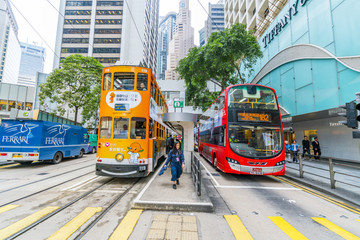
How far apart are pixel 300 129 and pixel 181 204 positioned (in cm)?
1613

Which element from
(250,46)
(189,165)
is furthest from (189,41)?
(189,165)

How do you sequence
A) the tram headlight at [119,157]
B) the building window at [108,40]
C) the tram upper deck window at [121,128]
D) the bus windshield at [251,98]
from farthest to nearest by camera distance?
the building window at [108,40] → the bus windshield at [251,98] → the tram upper deck window at [121,128] → the tram headlight at [119,157]

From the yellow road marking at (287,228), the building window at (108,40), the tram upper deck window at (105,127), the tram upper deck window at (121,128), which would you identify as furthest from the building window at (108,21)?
the yellow road marking at (287,228)

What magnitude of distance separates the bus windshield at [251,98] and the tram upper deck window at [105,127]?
5.18m

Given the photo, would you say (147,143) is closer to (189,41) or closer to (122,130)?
(122,130)

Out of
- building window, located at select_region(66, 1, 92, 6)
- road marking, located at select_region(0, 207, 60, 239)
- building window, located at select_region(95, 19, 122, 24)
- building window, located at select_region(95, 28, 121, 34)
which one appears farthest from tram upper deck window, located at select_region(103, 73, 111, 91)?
building window, located at select_region(66, 1, 92, 6)

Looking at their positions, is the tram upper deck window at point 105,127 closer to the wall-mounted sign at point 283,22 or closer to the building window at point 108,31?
the wall-mounted sign at point 283,22

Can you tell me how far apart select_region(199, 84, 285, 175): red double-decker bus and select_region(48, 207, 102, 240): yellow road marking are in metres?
5.33

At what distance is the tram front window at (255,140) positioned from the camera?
23.1ft

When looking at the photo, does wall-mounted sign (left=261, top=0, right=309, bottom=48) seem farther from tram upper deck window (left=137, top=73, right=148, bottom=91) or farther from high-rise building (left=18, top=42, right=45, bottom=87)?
Result: high-rise building (left=18, top=42, right=45, bottom=87)

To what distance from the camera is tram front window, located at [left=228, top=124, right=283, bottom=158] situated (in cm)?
704

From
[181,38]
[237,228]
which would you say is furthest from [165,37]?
[237,228]

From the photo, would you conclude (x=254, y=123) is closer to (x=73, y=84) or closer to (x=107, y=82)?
(x=107, y=82)

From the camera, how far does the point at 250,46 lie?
48.4 ft
